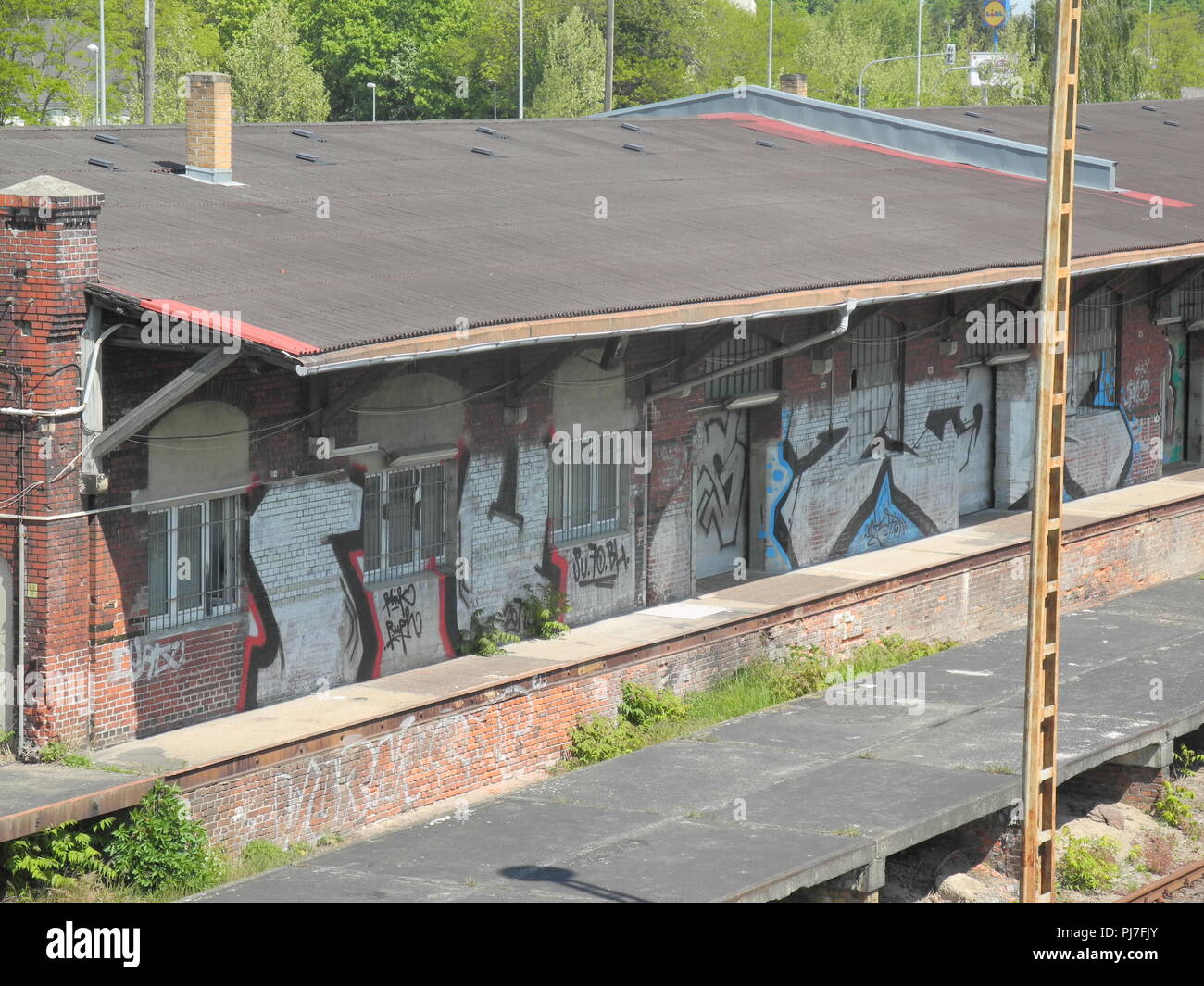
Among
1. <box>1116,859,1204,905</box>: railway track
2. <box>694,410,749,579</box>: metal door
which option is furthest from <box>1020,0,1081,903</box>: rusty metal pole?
<box>694,410,749,579</box>: metal door

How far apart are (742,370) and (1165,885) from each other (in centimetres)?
741

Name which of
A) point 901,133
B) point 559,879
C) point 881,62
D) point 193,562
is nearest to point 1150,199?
point 901,133

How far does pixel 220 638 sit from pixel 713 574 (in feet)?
24.0

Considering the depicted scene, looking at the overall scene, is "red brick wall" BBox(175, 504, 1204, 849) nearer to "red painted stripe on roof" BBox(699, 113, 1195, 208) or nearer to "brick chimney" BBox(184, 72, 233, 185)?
"brick chimney" BBox(184, 72, 233, 185)

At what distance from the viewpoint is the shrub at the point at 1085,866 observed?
1432 centimetres

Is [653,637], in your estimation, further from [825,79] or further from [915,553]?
[825,79]

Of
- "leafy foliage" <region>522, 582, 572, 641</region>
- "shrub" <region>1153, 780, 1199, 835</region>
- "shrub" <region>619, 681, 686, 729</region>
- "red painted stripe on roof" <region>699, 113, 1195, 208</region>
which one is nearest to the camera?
"shrub" <region>1153, 780, 1199, 835</region>

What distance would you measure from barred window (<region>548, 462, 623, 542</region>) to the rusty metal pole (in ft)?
25.4

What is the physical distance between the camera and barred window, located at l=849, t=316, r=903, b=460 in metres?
21.1

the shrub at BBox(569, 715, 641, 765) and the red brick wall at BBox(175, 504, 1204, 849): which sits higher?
the red brick wall at BBox(175, 504, 1204, 849)

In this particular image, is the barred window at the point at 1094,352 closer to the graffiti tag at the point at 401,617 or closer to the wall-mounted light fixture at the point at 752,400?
the wall-mounted light fixture at the point at 752,400

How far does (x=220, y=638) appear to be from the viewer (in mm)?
14297

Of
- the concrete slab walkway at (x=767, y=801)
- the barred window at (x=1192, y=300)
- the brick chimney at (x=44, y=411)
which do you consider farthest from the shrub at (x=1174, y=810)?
the barred window at (x=1192, y=300)

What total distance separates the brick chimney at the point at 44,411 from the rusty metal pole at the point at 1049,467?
693 cm
